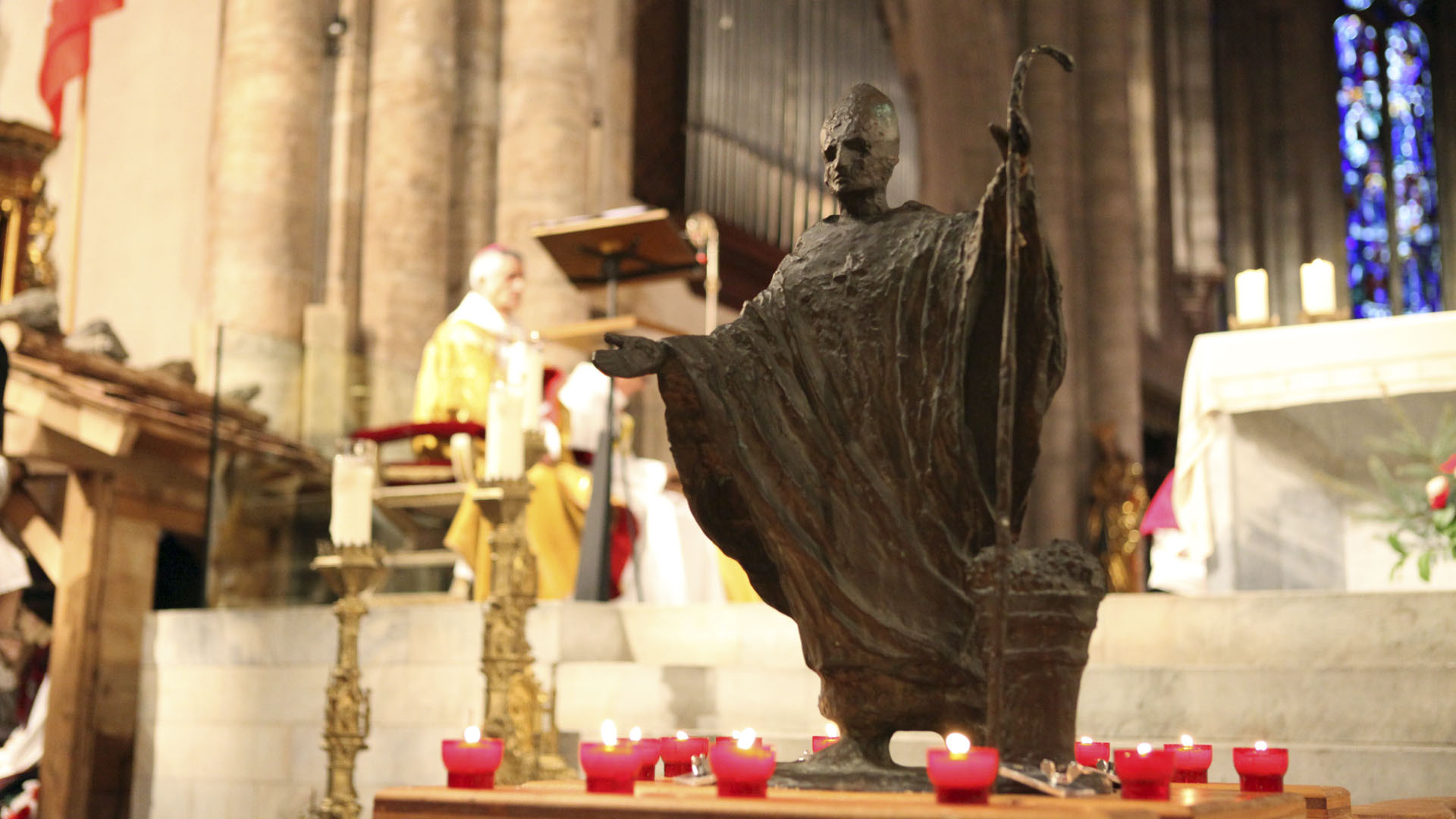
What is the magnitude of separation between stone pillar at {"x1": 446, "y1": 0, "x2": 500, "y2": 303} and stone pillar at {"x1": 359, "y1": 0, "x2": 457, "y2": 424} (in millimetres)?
165

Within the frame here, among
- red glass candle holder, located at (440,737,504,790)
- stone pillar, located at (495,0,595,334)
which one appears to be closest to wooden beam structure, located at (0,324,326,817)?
stone pillar, located at (495,0,595,334)

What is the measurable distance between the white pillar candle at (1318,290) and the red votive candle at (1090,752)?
3893 millimetres

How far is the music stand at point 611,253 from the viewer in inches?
→ 283

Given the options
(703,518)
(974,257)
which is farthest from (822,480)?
(974,257)

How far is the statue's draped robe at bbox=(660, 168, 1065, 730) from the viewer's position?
3074mm

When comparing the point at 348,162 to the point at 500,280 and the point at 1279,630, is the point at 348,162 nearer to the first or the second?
the point at 500,280

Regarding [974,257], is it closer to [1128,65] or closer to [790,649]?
[790,649]

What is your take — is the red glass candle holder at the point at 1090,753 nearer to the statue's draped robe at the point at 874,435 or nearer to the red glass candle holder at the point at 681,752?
the statue's draped robe at the point at 874,435

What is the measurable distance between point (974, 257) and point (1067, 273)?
1449 cm

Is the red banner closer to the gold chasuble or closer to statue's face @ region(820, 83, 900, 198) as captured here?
the gold chasuble

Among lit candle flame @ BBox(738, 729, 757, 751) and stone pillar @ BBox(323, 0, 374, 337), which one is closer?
lit candle flame @ BBox(738, 729, 757, 751)

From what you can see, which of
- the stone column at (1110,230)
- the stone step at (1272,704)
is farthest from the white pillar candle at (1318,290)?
the stone column at (1110,230)

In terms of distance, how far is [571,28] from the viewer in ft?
34.3

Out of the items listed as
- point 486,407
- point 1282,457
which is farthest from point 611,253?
point 1282,457
